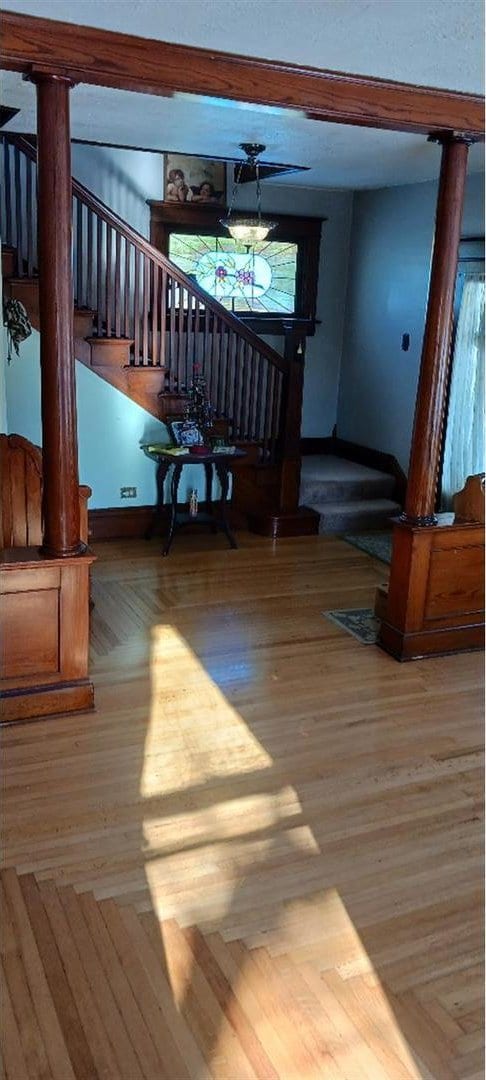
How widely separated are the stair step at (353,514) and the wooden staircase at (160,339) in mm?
135

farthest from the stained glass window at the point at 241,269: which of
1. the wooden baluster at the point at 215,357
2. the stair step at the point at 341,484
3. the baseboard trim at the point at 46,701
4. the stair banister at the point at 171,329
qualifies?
the baseboard trim at the point at 46,701

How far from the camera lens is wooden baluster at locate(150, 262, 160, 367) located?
548cm

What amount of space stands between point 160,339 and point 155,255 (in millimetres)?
548

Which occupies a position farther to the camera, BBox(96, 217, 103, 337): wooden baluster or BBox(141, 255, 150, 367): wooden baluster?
BBox(141, 255, 150, 367): wooden baluster

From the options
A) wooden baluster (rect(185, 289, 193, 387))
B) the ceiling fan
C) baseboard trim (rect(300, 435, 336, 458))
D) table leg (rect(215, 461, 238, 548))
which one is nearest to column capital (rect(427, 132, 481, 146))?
the ceiling fan

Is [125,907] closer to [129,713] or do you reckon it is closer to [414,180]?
[129,713]

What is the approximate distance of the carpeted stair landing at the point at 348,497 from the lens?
21.0 feet

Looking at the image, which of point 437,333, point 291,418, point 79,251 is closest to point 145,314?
point 79,251

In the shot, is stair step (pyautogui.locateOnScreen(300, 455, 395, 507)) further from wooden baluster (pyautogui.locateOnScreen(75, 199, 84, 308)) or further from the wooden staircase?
wooden baluster (pyautogui.locateOnScreen(75, 199, 84, 308))

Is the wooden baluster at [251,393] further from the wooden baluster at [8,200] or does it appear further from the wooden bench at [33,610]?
the wooden bench at [33,610]

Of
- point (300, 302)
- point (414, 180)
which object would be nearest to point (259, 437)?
point (300, 302)

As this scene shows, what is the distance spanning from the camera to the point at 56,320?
3.12 metres

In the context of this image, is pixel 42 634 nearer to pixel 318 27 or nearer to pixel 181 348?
pixel 318 27

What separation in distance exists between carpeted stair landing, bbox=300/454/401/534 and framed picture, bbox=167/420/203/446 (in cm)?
113
